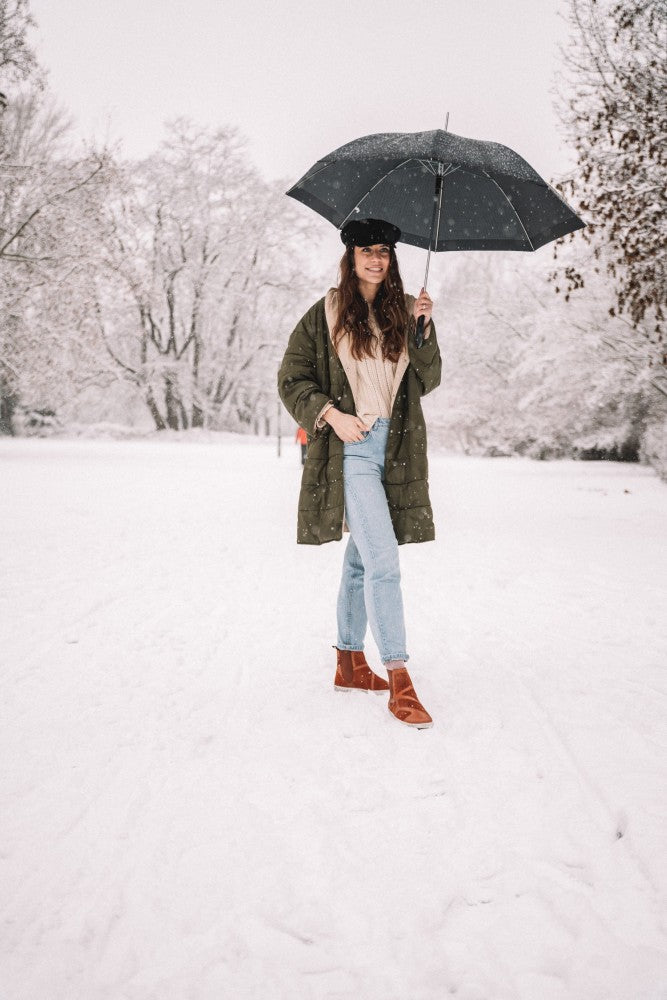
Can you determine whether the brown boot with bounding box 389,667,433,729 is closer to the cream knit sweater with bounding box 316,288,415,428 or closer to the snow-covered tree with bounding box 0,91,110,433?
the cream knit sweater with bounding box 316,288,415,428

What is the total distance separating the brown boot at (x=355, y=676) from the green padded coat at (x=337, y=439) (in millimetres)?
667

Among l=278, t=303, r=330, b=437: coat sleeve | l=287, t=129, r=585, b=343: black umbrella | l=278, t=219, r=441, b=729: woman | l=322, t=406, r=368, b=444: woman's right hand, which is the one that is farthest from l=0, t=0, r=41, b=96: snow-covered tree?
l=322, t=406, r=368, b=444: woman's right hand

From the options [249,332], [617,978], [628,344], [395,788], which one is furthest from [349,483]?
[249,332]

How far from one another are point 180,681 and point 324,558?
3.58 meters

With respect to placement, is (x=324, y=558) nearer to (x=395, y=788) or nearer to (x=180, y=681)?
(x=180, y=681)

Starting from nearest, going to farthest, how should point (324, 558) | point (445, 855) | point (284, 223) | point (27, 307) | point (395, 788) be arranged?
point (445, 855) < point (395, 788) < point (324, 558) < point (27, 307) < point (284, 223)

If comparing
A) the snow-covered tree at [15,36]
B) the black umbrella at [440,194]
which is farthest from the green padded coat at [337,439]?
the snow-covered tree at [15,36]

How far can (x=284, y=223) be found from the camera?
104 feet

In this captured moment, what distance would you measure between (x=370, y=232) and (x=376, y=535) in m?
1.36

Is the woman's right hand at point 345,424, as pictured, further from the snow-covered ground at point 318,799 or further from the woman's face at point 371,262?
the snow-covered ground at point 318,799

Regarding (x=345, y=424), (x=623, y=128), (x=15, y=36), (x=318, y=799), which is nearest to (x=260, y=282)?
(x=15, y=36)

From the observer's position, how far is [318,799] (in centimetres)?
230

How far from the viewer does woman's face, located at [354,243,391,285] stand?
2982 mm

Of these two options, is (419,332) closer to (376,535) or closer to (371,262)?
(371,262)
